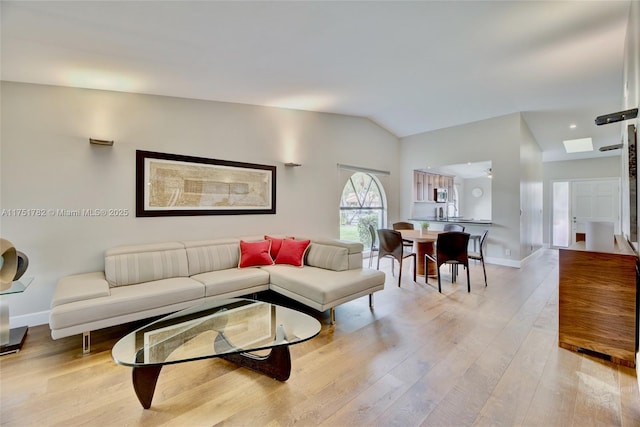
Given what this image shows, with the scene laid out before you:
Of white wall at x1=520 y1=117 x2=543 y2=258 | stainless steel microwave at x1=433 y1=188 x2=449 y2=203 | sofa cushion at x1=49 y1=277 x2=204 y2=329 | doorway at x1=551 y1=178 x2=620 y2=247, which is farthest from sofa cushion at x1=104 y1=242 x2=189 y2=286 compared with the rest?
doorway at x1=551 y1=178 x2=620 y2=247

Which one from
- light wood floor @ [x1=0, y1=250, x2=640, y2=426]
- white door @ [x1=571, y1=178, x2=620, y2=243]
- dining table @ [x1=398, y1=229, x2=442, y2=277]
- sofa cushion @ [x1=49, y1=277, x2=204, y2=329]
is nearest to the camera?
light wood floor @ [x1=0, y1=250, x2=640, y2=426]

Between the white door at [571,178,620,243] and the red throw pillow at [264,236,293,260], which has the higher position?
the white door at [571,178,620,243]

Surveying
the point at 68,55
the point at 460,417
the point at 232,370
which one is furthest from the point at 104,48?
the point at 460,417

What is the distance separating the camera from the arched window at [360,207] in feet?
18.6

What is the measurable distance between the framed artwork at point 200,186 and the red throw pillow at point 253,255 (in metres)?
0.68

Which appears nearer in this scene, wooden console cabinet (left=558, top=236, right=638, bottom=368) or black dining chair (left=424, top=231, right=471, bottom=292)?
wooden console cabinet (left=558, top=236, right=638, bottom=368)

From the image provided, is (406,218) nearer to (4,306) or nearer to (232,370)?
(232,370)

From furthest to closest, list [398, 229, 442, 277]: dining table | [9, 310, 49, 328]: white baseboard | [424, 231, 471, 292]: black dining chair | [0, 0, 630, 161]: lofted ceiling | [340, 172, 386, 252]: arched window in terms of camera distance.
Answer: [340, 172, 386, 252]: arched window, [398, 229, 442, 277]: dining table, [424, 231, 471, 292]: black dining chair, [9, 310, 49, 328]: white baseboard, [0, 0, 630, 161]: lofted ceiling

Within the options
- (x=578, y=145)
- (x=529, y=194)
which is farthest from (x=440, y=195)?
(x=578, y=145)

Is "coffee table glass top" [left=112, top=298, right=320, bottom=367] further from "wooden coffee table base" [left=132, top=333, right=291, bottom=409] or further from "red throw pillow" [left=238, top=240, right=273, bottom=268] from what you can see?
"red throw pillow" [left=238, top=240, right=273, bottom=268]

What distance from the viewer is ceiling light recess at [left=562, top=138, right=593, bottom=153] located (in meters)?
6.00

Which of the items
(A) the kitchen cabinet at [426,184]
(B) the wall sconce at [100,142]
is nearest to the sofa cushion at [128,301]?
(B) the wall sconce at [100,142]

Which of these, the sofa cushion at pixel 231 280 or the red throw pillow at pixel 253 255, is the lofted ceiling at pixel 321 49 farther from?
the sofa cushion at pixel 231 280

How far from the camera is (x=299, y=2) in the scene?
2088mm
